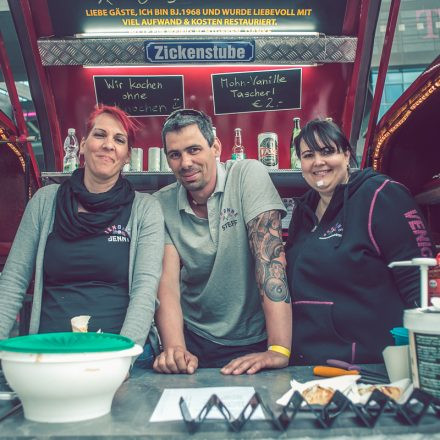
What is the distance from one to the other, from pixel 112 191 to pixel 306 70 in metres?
1.61

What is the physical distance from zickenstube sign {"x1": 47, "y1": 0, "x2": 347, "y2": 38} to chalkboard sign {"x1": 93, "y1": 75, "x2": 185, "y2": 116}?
0.29 metres

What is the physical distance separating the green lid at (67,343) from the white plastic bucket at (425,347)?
0.53m

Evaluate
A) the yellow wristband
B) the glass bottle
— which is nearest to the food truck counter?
the yellow wristband

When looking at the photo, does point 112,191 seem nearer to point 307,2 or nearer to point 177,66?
point 177,66

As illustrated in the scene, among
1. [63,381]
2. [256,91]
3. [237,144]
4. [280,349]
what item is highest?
[256,91]

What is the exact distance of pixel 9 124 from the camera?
257cm

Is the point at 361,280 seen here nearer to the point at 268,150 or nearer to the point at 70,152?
the point at 268,150

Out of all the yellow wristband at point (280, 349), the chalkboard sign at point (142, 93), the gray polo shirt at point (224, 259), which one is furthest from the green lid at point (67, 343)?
the chalkboard sign at point (142, 93)

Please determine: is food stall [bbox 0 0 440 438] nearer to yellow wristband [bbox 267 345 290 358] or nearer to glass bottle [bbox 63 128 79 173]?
glass bottle [bbox 63 128 79 173]

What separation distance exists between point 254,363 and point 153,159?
1763 millimetres

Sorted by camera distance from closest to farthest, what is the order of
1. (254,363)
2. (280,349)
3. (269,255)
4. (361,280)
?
(254,363) < (280,349) < (361,280) < (269,255)

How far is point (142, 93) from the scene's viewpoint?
282cm

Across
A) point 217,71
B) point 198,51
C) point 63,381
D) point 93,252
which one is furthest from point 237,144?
point 63,381

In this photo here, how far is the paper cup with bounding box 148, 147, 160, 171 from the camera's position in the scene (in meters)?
2.75
